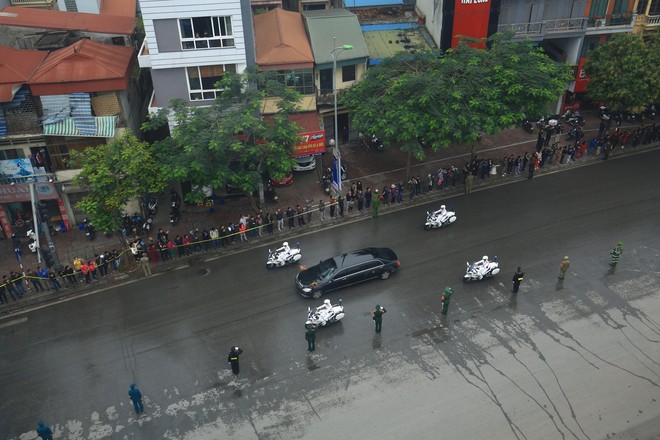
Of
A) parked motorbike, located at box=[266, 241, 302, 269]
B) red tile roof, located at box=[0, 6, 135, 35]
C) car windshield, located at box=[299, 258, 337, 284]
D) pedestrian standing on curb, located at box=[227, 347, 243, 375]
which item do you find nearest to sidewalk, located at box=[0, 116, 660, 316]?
parked motorbike, located at box=[266, 241, 302, 269]

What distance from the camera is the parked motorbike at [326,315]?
69.9ft

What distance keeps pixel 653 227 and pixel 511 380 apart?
544 inches

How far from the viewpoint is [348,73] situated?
3400cm

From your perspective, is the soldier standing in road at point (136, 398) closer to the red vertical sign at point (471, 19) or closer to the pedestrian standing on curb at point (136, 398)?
the pedestrian standing on curb at point (136, 398)

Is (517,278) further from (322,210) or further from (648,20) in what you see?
(648,20)

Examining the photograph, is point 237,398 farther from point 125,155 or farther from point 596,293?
point 596,293

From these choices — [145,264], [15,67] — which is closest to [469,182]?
[145,264]

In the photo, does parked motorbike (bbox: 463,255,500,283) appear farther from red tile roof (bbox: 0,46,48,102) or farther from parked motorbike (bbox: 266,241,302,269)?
red tile roof (bbox: 0,46,48,102)

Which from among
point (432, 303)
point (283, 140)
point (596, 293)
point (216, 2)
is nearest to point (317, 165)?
point (283, 140)

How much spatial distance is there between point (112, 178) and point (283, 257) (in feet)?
27.9

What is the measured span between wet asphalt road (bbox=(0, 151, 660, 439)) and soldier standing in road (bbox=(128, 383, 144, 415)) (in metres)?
0.36

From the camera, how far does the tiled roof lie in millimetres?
31047

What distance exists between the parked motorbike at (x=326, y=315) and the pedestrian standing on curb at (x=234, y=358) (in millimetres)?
3170

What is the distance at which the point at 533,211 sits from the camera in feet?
94.6
